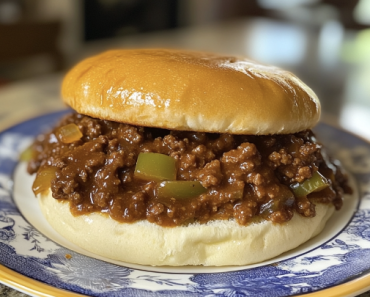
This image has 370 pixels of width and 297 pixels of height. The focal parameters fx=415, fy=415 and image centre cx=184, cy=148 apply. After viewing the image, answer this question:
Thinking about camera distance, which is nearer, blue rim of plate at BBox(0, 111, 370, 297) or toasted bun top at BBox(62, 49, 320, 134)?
blue rim of plate at BBox(0, 111, 370, 297)

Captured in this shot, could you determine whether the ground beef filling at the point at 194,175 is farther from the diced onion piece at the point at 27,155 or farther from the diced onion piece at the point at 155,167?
the diced onion piece at the point at 27,155

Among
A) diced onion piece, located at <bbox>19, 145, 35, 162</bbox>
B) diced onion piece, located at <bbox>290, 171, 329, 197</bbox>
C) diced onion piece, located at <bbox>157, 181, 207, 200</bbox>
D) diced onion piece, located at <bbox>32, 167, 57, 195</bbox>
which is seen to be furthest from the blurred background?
diced onion piece, located at <bbox>157, 181, 207, 200</bbox>

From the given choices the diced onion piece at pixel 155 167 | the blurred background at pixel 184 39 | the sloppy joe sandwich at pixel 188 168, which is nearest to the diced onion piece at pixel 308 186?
the sloppy joe sandwich at pixel 188 168

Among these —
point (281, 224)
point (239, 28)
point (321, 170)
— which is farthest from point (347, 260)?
point (239, 28)

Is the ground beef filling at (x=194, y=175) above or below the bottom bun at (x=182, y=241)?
above

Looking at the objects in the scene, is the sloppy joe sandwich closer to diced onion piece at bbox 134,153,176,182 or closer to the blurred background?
diced onion piece at bbox 134,153,176,182

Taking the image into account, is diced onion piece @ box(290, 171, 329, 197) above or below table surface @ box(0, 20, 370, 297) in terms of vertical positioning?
above

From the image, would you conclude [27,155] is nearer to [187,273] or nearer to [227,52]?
[187,273]
